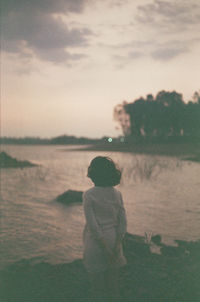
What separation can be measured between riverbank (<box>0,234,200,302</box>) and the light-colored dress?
1541mm

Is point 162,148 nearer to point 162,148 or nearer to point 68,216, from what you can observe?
point 162,148

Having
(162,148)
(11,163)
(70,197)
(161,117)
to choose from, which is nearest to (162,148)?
(162,148)

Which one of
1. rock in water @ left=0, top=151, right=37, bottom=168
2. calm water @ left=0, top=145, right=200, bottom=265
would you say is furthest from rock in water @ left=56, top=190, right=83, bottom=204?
rock in water @ left=0, top=151, right=37, bottom=168

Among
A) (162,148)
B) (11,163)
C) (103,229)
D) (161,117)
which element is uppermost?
(161,117)

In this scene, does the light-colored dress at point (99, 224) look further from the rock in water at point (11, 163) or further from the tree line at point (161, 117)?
the tree line at point (161, 117)

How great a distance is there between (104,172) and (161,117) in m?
56.1

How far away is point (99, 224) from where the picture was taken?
336 cm

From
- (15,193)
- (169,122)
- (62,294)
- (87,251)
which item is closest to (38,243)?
(62,294)

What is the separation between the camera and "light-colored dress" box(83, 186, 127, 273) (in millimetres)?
3275

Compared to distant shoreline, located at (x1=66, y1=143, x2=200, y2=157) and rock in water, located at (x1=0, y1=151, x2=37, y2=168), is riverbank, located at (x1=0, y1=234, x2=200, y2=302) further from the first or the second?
distant shoreline, located at (x1=66, y1=143, x2=200, y2=157)

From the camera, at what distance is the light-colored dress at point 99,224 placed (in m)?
3.28

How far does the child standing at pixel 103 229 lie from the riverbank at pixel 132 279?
1290mm

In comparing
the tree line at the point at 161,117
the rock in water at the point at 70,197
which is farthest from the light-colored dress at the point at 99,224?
the tree line at the point at 161,117

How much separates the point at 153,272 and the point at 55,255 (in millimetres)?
3010
